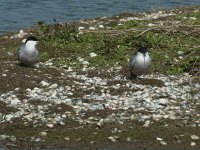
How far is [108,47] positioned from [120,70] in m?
1.79

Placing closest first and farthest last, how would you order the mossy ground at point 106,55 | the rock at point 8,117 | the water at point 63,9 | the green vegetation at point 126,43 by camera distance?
the mossy ground at point 106,55
the rock at point 8,117
the green vegetation at point 126,43
the water at point 63,9

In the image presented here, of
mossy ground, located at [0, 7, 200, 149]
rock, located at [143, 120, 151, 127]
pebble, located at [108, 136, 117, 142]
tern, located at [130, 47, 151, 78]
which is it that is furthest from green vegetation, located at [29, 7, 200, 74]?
pebble, located at [108, 136, 117, 142]

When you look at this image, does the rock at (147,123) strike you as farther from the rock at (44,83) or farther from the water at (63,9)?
the water at (63,9)

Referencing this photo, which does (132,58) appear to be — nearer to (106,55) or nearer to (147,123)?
(106,55)

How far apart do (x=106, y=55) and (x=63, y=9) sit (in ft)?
47.7

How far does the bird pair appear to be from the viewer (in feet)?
57.2

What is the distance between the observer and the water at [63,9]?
30984mm

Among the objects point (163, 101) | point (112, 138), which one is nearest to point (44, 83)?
point (163, 101)

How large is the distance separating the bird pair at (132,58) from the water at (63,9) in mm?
10512

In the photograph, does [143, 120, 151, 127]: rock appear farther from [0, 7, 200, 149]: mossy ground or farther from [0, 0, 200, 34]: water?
[0, 0, 200, 34]: water

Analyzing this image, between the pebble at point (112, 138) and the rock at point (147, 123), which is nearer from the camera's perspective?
the pebble at point (112, 138)

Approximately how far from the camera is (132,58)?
17922 mm

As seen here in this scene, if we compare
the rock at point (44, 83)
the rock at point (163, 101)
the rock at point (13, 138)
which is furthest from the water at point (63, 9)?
the rock at point (13, 138)

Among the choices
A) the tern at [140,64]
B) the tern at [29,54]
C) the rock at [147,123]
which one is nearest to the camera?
the rock at [147,123]
